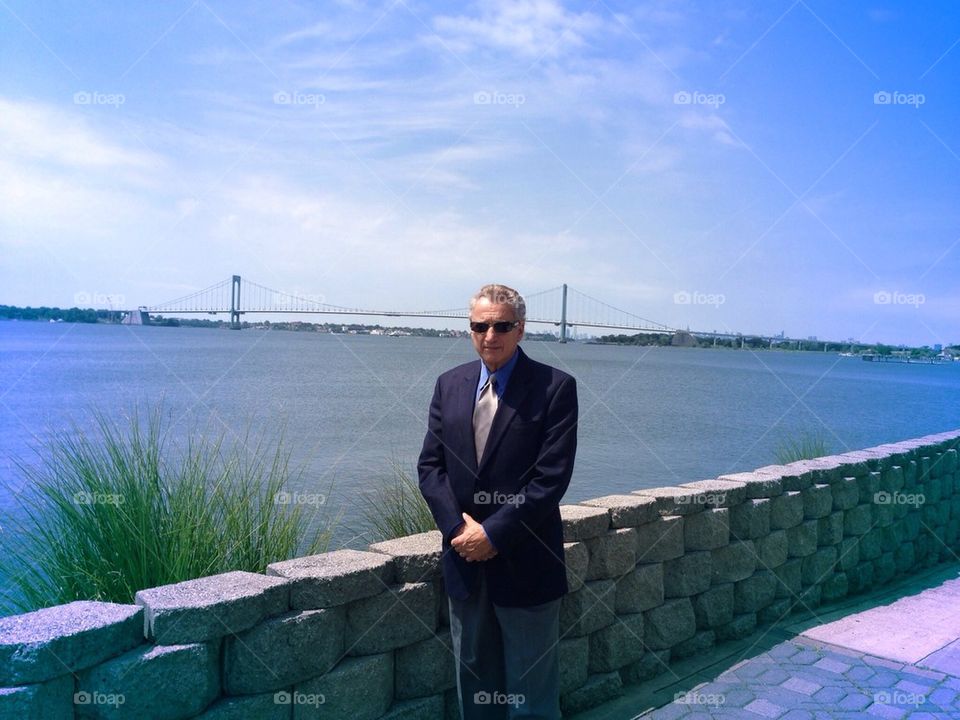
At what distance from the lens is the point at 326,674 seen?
282 cm

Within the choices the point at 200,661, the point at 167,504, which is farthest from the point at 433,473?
the point at 167,504

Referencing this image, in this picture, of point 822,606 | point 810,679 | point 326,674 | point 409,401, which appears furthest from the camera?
point 409,401

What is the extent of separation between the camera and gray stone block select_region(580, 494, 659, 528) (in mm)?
3977

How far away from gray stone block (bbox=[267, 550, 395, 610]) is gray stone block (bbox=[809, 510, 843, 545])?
377 cm

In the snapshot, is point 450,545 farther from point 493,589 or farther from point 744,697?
point 744,697

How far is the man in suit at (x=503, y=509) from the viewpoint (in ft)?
9.86

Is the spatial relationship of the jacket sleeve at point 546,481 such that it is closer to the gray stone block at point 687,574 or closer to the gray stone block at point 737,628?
the gray stone block at point 687,574

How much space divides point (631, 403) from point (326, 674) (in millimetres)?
37121

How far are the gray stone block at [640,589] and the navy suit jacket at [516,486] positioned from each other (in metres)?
1.04

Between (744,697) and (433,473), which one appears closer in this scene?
(433,473)

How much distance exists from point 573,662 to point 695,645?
109 centimetres

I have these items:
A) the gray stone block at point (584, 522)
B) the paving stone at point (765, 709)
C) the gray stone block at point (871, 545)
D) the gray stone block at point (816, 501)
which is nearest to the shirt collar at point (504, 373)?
the gray stone block at point (584, 522)

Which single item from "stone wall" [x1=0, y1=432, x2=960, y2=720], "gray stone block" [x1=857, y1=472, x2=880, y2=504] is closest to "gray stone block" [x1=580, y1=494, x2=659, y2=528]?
"stone wall" [x1=0, y1=432, x2=960, y2=720]

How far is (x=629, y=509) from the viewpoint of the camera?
13.2 feet
